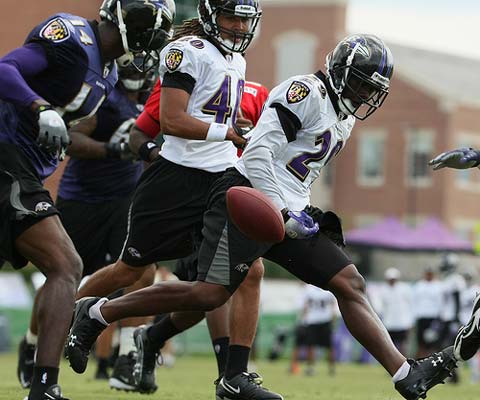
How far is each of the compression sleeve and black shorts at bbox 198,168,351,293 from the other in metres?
1.35

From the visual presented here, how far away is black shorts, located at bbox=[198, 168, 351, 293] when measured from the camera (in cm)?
723

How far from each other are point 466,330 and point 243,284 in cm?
148

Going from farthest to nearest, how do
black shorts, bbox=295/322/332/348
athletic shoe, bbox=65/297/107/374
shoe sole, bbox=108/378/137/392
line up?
black shorts, bbox=295/322/332/348, shoe sole, bbox=108/378/137/392, athletic shoe, bbox=65/297/107/374

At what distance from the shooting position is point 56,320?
21.9ft

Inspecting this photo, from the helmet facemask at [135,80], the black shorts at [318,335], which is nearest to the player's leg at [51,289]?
the helmet facemask at [135,80]

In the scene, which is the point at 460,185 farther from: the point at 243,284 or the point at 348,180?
the point at 243,284

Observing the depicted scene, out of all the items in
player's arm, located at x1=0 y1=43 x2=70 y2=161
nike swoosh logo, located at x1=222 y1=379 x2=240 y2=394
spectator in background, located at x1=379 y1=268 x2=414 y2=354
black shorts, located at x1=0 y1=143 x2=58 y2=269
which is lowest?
spectator in background, located at x1=379 y1=268 x2=414 y2=354

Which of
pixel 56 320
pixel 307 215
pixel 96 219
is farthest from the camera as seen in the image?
pixel 96 219

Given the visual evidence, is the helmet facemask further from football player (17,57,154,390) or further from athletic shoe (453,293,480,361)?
athletic shoe (453,293,480,361)

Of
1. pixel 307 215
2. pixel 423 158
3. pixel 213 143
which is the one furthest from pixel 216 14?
pixel 423 158

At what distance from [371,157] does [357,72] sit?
156 feet

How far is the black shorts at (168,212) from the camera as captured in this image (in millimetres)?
8234

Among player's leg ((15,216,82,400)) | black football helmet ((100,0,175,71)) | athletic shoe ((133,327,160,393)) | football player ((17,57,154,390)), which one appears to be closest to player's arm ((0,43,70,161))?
player's leg ((15,216,82,400))

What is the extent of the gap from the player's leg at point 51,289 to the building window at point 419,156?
154 ft
